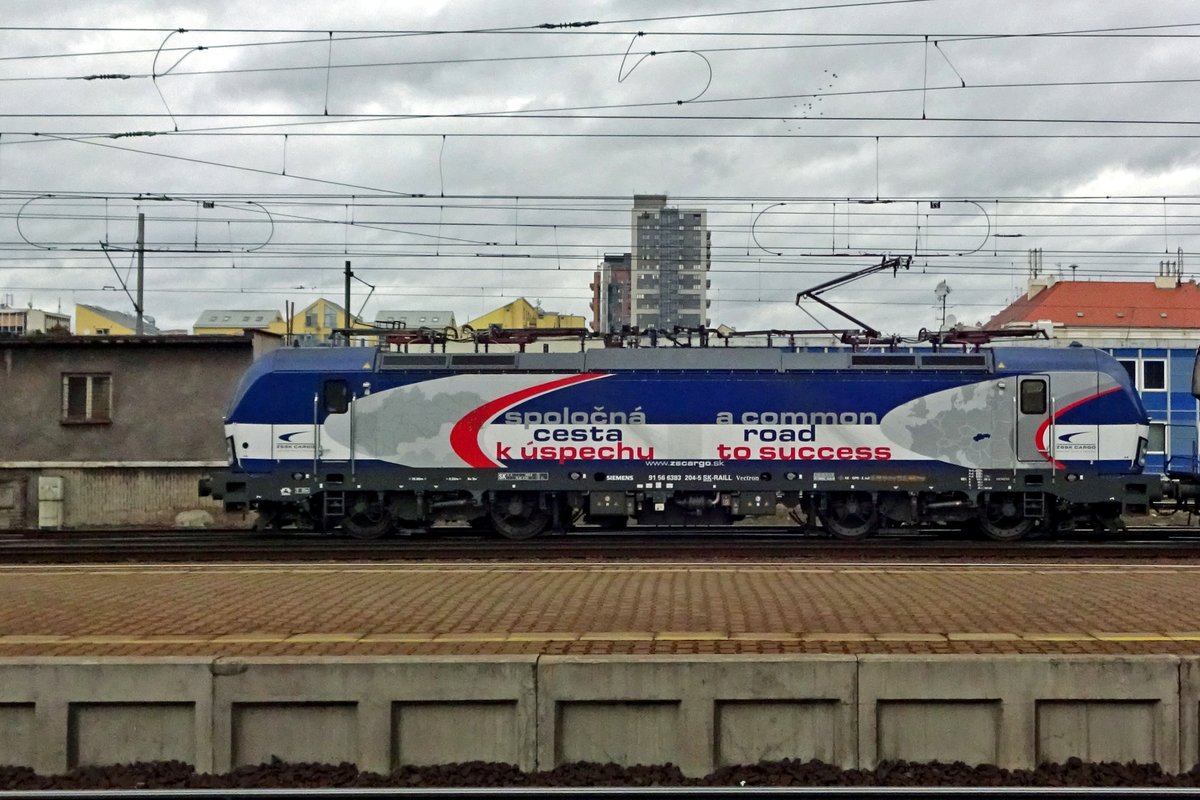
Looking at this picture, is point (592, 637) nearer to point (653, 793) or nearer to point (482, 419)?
point (653, 793)

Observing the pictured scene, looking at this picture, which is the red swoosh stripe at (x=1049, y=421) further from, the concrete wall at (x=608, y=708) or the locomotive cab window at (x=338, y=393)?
the locomotive cab window at (x=338, y=393)

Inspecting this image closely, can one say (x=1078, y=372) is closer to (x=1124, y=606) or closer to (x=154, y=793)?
(x=1124, y=606)

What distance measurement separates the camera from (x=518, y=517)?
20703 millimetres

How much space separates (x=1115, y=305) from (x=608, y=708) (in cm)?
7004

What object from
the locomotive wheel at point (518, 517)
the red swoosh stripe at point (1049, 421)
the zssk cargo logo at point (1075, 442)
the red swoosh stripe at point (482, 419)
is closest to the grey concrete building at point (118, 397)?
the red swoosh stripe at point (482, 419)

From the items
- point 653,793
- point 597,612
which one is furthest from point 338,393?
point 653,793

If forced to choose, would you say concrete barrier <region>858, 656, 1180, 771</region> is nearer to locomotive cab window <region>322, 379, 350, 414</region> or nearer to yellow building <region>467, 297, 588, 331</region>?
locomotive cab window <region>322, 379, 350, 414</region>

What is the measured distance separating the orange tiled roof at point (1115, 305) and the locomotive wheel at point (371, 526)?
5741 centimetres

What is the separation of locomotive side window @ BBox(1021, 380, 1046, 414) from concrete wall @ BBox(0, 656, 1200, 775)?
1264 cm

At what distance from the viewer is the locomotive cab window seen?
20.4 meters

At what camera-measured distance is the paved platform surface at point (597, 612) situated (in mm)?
8578

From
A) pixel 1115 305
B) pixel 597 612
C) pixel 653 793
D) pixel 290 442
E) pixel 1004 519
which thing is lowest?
pixel 653 793

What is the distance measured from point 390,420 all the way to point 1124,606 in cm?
1344

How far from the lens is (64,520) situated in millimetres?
26469
